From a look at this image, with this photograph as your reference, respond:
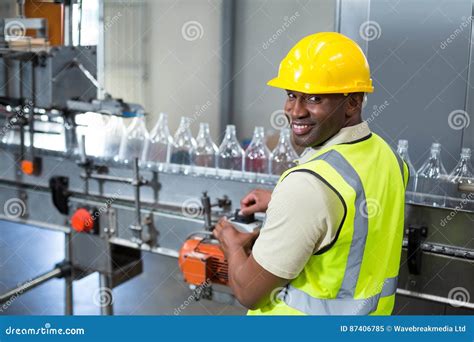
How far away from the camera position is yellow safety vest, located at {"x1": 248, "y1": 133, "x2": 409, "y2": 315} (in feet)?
3.51

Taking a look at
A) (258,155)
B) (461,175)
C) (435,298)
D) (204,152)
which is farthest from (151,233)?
(461,175)

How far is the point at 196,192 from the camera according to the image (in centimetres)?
194

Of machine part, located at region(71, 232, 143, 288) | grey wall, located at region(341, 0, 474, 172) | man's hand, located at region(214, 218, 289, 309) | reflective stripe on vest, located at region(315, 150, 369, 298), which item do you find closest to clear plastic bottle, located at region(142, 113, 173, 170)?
machine part, located at region(71, 232, 143, 288)

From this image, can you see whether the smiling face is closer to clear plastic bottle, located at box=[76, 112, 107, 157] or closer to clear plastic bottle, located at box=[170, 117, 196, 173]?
clear plastic bottle, located at box=[170, 117, 196, 173]

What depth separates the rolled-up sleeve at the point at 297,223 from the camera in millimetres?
1023

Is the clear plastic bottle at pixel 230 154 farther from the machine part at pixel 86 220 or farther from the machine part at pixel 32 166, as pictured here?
the machine part at pixel 32 166

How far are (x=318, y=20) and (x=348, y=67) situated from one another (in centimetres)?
125

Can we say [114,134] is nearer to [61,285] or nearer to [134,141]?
[134,141]

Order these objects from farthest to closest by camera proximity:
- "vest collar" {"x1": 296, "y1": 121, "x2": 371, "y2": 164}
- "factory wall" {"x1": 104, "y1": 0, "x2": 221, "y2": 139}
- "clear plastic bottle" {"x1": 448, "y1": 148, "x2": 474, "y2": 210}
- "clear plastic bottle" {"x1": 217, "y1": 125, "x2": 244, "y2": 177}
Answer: "factory wall" {"x1": 104, "y1": 0, "x2": 221, "y2": 139} → "clear plastic bottle" {"x1": 217, "y1": 125, "x2": 244, "y2": 177} → "clear plastic bottle" {"x1": 448, "y1": 148, "x2": 474, "y2": 210} → "vest collar" {"x1": 296, "y1": 121, "x2": 371, "y2": 164}

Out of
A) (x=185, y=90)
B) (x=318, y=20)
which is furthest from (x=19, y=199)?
(x=318, y=20)

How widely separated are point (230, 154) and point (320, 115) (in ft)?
3.33

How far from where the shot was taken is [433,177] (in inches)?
70.7

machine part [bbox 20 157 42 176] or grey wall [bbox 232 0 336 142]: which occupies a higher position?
grey wall [bbox 232 0 336 142]

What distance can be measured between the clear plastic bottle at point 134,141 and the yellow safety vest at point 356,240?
1183 millimetres
